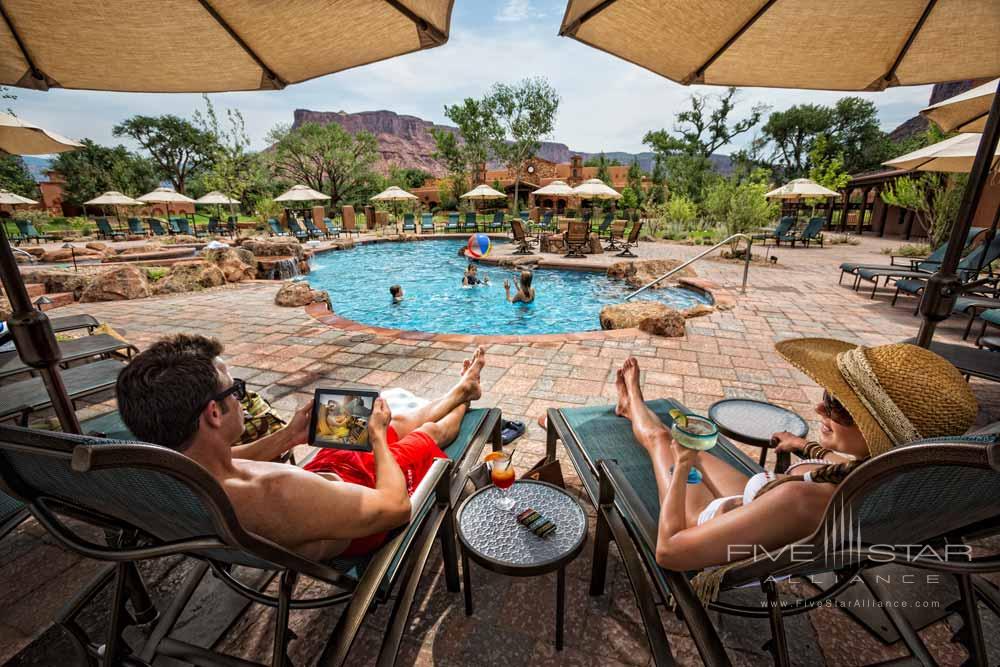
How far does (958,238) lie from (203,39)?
4.01 m

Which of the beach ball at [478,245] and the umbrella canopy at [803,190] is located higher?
the umbrella canopy at [803,190]

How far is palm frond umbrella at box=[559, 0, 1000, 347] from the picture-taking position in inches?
83.9

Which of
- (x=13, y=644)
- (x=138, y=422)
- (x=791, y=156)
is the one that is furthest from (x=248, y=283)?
(x=791, y=156)

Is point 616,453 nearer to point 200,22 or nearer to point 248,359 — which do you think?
point 200,22

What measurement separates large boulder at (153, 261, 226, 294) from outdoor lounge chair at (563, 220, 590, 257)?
360 inches

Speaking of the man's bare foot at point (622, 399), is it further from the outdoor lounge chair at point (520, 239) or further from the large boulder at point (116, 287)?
the outdoor lounge chair at point (520, 239)

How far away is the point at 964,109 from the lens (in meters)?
3.55

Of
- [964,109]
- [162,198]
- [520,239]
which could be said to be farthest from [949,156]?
[162,198]

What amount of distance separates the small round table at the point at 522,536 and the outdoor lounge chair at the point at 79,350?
Answer: 3.10 metres

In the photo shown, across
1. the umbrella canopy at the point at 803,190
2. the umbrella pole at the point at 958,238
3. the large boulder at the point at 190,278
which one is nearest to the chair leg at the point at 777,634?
the umbrella pole at the point at 958,238

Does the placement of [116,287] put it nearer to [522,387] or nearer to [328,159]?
[522,387]

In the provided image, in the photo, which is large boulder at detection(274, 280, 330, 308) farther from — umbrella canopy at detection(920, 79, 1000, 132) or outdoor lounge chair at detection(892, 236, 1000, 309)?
outdoor lounge chair at detection(892, 236, 1000, 309)

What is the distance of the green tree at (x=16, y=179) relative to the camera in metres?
26.4

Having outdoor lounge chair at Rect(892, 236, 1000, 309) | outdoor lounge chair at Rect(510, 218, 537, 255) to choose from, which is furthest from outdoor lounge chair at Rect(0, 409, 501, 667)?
outdoor lounge chair at Rect(510, 218, 537, 255)
